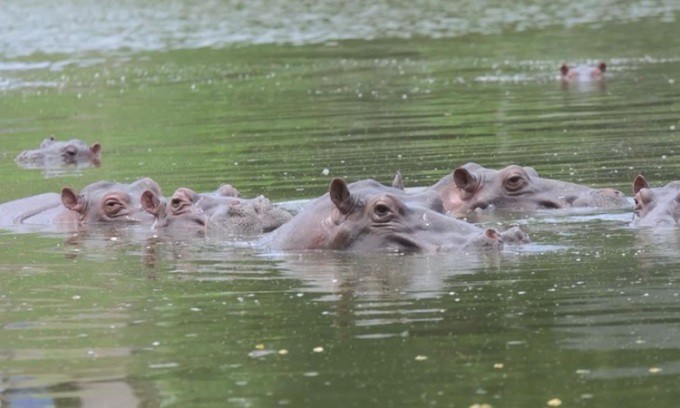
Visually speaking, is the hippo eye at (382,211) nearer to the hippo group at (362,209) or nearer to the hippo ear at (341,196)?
the hippo group at (362,209)

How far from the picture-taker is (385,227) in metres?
10.5

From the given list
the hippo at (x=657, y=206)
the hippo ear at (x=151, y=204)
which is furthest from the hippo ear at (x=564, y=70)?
the hippo at (x=657, y=206)

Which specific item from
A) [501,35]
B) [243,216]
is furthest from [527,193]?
[501,35]

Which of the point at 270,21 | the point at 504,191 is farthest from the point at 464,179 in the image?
the point at 270,21

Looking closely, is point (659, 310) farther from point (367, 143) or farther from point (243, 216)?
point (367, 143)

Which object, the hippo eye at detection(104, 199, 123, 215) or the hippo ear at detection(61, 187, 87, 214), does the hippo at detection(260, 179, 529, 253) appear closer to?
the hippo eye at detection(104, 199, 123, 215)

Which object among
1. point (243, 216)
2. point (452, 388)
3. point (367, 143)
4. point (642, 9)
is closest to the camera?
point (452, 388)

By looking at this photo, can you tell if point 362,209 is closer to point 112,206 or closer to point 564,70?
point 112,206

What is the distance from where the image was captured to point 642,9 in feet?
133

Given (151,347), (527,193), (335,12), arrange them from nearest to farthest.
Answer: (151,347), (527,193), (335,12)

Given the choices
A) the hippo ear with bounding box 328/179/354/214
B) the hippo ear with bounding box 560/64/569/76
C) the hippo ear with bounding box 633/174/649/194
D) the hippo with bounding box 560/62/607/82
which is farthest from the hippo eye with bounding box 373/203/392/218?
the hippo ear with bounding box 560/64/569/76

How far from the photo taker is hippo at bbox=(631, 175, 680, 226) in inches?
442

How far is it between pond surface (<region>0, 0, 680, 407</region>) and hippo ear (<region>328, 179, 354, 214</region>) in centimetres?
31

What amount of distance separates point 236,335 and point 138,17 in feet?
129
